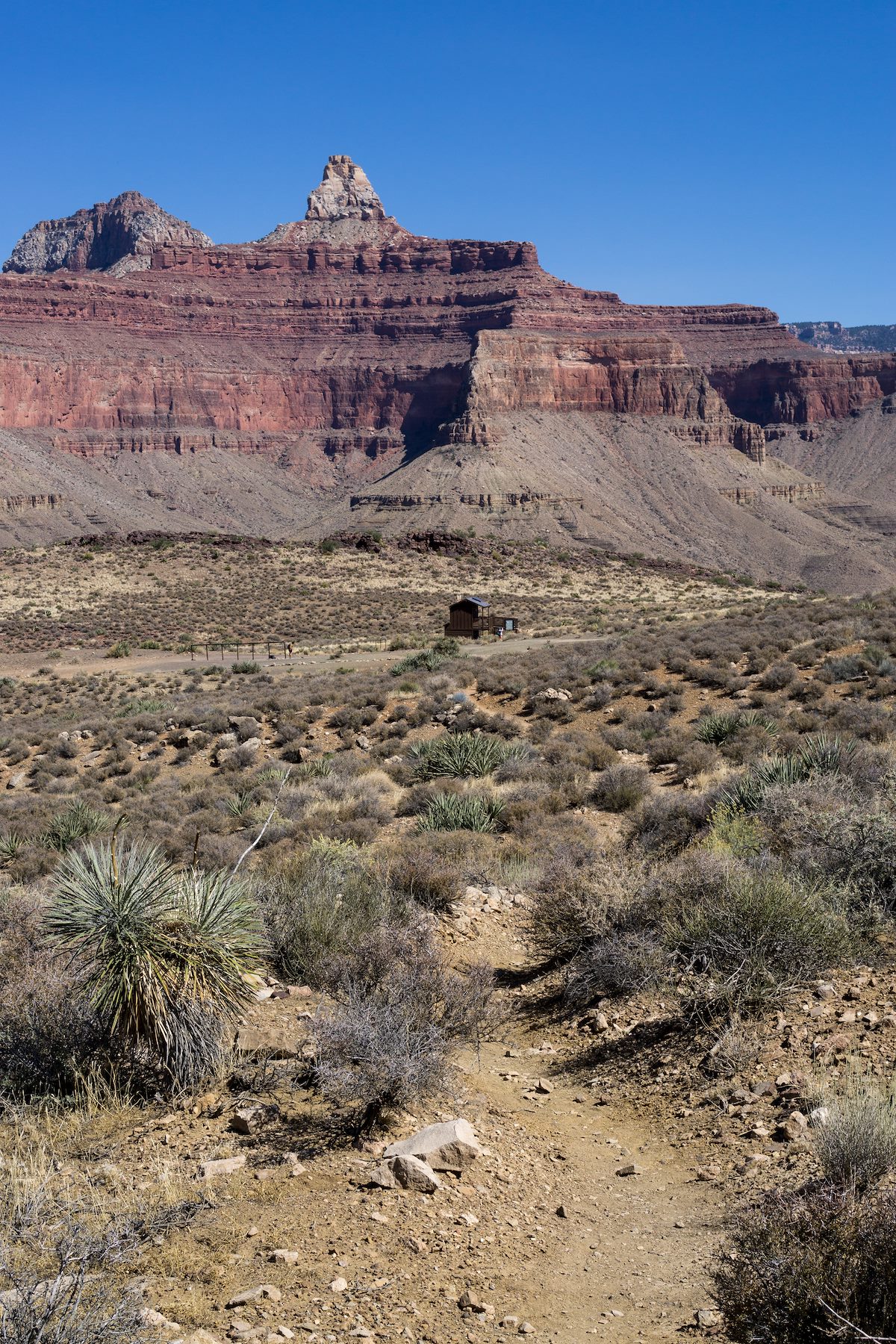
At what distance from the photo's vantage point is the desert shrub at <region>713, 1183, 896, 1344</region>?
3783 millimetres

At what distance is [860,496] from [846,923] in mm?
157568

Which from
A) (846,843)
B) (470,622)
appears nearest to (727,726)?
(846,843)

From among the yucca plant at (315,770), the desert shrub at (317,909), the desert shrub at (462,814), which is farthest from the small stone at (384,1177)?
the yucca plant at (315,770)

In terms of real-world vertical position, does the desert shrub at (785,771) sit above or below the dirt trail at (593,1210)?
above

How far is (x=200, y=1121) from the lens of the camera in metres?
6.24

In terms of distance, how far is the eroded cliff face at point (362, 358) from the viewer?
15325 cm

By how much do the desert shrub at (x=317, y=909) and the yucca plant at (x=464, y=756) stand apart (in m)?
7.02

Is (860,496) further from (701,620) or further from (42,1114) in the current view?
(42,1114)

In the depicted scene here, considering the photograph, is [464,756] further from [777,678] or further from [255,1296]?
[255,1296]

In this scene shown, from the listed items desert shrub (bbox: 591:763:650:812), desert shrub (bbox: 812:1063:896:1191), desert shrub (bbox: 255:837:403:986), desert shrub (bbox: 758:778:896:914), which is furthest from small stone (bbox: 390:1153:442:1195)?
desert shrub (bbox: 591:763:650:812)

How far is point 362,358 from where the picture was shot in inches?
7052

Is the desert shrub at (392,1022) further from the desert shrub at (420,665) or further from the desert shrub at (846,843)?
the desert shrub at (420,665)

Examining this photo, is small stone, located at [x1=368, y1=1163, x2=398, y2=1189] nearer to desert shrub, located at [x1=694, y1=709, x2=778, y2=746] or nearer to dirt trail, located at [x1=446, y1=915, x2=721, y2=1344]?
dirt trail, located at [x1=446, y1=915, x2=721, y2=1344]

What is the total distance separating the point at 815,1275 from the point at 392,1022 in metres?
2.84
